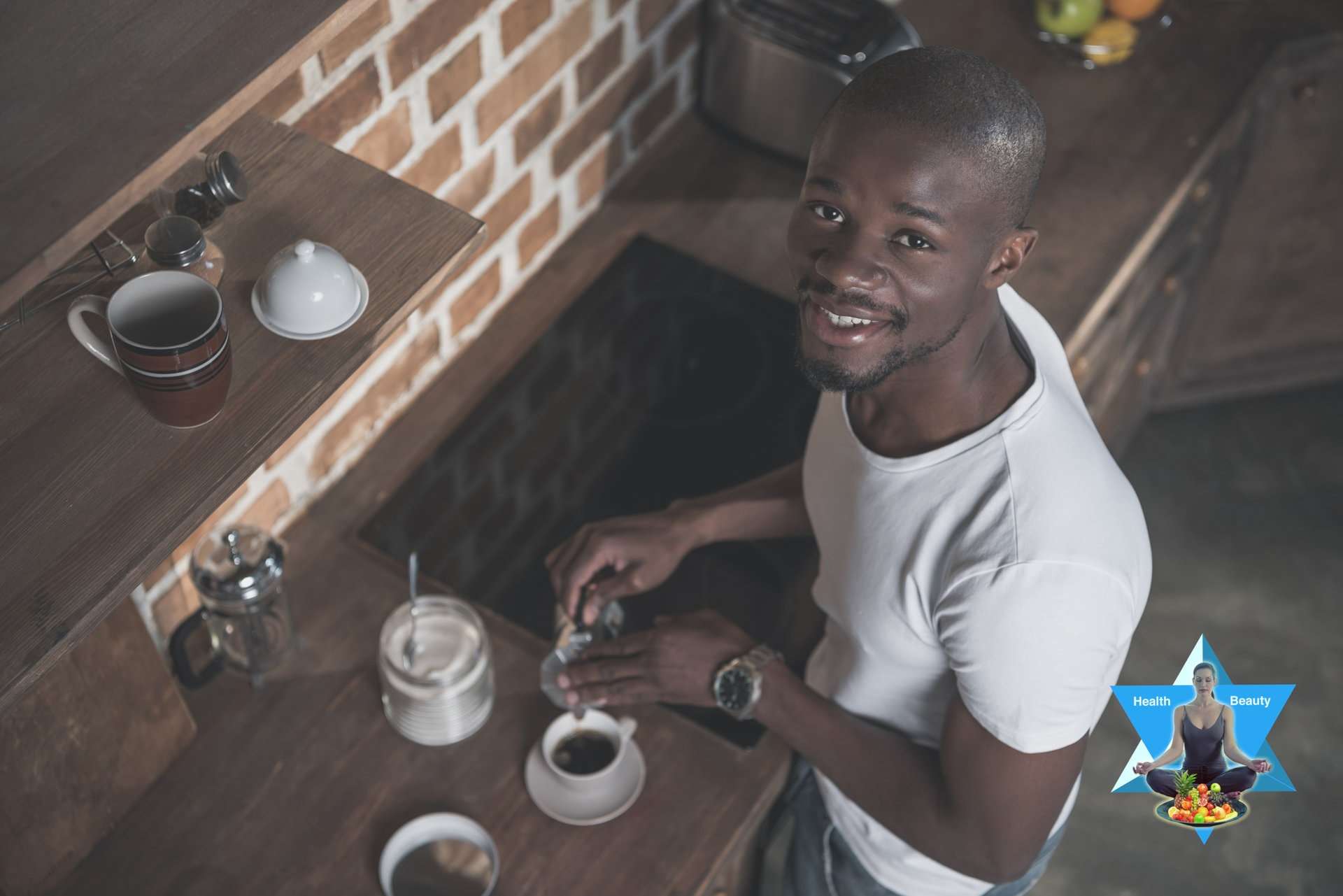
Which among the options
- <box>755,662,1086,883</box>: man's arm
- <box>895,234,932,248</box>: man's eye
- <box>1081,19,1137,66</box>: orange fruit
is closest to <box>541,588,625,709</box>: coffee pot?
<box>755,662,1086,883</box>: man's arm

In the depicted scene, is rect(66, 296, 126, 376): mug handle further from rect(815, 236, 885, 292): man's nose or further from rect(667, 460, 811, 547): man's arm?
rect(667, 460, 811, 547): man's arm

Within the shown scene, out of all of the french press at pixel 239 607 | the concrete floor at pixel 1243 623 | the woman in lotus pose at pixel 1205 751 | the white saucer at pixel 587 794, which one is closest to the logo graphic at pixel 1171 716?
the woman in lotus pose at pixel 1205 751

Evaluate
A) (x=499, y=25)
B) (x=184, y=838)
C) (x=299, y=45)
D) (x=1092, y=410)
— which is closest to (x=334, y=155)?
(x=299, y=45)

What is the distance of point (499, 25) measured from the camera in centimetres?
152

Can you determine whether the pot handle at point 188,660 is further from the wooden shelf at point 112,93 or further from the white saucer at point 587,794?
the wooden shelf at point 112,93

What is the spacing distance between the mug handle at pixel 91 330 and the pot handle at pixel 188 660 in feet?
Answer: 1.51

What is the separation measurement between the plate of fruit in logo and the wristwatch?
484 millimetres

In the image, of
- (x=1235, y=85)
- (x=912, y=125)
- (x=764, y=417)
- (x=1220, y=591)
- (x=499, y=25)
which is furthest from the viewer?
(x=1220, y=591)

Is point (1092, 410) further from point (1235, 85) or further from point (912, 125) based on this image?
point (912, 125)

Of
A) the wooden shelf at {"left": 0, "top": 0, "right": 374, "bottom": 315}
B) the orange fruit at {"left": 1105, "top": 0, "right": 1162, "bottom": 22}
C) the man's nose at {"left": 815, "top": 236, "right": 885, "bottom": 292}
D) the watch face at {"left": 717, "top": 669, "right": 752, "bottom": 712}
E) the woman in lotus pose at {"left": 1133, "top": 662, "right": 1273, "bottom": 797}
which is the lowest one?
the woman in lotus pose at {"left": 1133, "top": 662, "right": 1273, "bottom": 797}

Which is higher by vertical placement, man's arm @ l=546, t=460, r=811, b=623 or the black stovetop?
man's arm @ l=546, t=460, r=811, b=623

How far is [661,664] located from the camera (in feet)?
4.34

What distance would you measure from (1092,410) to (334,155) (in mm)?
1521

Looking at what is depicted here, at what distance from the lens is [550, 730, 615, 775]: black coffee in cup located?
1.37 metres
